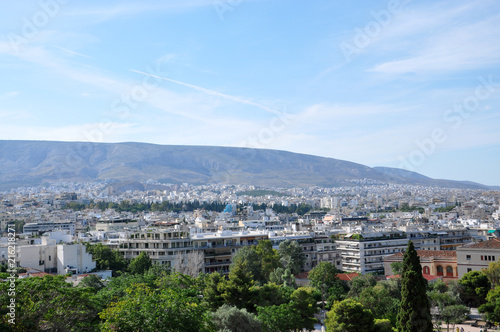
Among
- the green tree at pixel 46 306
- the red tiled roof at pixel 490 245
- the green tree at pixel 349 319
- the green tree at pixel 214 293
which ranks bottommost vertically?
the green tree at pixel 349 319

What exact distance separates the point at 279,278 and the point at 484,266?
47.2 feet

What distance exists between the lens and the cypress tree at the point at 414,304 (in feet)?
75.3

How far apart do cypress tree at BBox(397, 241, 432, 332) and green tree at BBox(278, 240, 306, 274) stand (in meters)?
20.7

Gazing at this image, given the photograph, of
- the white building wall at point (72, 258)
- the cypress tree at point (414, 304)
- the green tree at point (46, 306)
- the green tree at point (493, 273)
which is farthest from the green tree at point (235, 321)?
the green tree at point (493, 273)

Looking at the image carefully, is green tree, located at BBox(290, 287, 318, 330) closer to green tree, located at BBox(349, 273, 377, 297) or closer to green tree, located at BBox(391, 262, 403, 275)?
green tree, located at BBox(349, 273, 377, 297)

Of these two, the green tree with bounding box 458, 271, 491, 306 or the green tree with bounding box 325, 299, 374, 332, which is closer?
the green tree with bounding box 325, 299, 374, 332

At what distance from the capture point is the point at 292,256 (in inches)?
1796

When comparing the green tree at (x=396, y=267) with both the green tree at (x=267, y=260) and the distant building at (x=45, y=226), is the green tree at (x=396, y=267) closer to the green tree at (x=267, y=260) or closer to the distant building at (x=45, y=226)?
the green tree at (x=267, y=260)

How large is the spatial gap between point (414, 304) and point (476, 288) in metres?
15.0

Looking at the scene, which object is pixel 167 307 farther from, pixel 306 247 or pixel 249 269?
pixel 306 247

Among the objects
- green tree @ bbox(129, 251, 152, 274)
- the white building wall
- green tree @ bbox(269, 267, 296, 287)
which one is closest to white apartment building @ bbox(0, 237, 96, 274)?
the white building wall

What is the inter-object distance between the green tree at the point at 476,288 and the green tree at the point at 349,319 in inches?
542

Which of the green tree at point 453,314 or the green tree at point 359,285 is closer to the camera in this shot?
the green tree at point 453,314

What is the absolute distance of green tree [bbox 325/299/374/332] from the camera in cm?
2467
